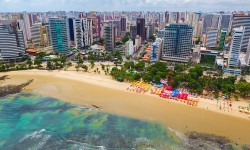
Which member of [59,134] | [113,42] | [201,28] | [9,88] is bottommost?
[59,134]

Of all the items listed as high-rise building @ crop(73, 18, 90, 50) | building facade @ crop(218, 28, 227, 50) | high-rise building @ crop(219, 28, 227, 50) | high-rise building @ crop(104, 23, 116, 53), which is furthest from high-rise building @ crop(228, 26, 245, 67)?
high-rise building @ crop(73, 18, 90, 50)

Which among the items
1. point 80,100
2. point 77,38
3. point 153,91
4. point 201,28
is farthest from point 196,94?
point 201,28

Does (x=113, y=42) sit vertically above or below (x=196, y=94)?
above

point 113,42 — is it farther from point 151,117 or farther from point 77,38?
point 151,117

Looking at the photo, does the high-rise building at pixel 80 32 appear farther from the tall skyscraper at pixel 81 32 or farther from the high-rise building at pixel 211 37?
the high-rise building at pixel 211 37

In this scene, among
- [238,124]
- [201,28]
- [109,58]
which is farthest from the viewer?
[201,28]

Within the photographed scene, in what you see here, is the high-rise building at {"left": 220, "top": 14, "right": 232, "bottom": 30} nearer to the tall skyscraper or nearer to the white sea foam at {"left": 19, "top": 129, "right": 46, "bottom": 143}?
the tall skyscraper
